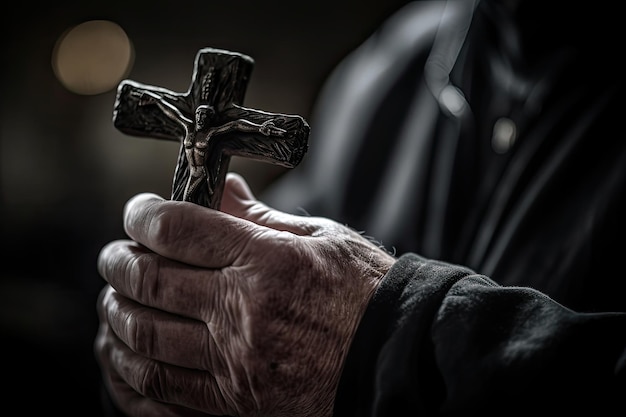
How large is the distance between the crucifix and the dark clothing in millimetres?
175

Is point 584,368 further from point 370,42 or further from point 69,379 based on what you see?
point 69,379

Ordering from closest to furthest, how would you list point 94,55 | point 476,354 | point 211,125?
Answer: point 476,354
point 211,125
point 94,55

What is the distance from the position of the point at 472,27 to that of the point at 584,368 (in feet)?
2.85

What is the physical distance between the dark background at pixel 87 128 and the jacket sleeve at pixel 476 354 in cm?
172

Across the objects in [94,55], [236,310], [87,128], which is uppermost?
[94,55]

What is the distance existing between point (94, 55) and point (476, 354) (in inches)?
94.8

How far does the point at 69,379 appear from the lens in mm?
1922

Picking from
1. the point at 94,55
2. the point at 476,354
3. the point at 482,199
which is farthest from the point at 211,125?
the point at 94,55

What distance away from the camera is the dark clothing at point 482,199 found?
0.54 m

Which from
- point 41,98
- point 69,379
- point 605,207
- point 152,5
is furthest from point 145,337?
point 41,98

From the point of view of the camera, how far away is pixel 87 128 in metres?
2.67

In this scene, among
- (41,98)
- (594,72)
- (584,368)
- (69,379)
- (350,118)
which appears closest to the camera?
(584,368)

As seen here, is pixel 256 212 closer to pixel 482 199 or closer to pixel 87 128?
pixel 482 199

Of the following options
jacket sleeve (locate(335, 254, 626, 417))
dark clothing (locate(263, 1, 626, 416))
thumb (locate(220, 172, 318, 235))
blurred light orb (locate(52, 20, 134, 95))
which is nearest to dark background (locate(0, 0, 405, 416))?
blurred light orb (locate(52, 20, 134, 95))
